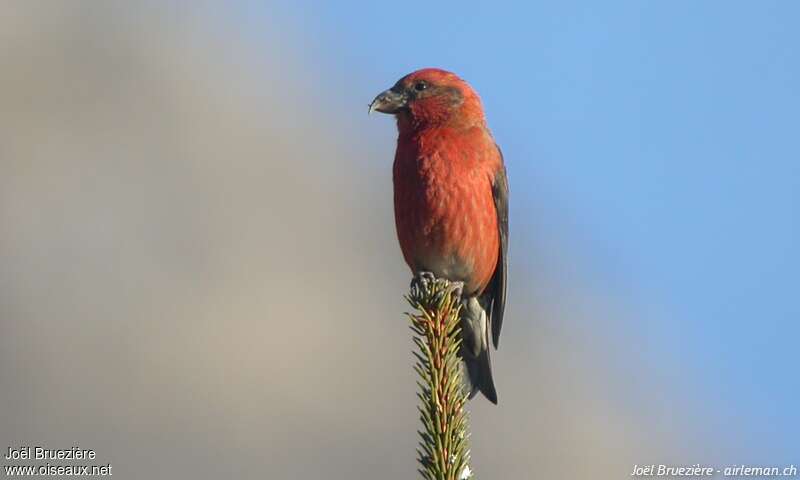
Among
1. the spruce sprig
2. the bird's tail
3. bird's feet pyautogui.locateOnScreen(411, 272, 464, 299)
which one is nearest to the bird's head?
bird's feet pyautogui.locateOnScreen(411, 272, 464, 299)

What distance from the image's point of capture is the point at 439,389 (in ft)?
16.9

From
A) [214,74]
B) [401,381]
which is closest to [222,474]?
[401,381]

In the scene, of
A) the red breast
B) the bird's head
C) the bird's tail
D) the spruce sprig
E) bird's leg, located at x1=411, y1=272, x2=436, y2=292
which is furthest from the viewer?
the bird's tail

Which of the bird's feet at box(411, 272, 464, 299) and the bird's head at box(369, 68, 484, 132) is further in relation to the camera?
the bird's head at box(369, 68, 484, 132)

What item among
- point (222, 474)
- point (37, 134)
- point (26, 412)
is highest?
point (37, 134)

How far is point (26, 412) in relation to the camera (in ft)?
96.3

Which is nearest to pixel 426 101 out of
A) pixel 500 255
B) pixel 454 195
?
pixel 454 195

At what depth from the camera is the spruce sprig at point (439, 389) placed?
4832 mm

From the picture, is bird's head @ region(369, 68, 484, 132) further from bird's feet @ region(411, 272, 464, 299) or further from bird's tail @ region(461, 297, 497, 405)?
bird's tail @ region(461, 297, 497, 405)

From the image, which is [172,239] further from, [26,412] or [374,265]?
[26,412]

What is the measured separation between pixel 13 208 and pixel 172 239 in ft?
19.5

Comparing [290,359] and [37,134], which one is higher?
[37,134]

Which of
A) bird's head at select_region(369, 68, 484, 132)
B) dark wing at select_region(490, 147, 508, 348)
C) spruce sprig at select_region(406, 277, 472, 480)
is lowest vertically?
spruce sprig at select_region(406, 277, 472, 480)

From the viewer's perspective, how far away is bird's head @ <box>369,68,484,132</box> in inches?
292
